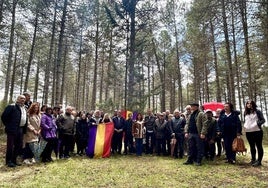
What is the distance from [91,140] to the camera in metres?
10.2

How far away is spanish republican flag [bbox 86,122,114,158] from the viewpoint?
32.9 feet

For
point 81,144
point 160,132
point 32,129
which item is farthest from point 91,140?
point 32,129

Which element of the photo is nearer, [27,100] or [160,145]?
[27,100]

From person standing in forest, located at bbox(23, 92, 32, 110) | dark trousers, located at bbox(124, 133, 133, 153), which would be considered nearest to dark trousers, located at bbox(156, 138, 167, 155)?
dark trousers, located at bbox(124, 133, 133, 153)

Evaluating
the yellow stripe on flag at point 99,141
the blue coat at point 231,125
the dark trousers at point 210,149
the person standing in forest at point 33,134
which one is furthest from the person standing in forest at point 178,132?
the person standing in forest at point 33,134

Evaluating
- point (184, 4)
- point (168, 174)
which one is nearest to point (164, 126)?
point (168, 174)

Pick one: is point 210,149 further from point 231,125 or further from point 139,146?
point 139,146

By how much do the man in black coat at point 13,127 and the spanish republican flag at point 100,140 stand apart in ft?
9.75

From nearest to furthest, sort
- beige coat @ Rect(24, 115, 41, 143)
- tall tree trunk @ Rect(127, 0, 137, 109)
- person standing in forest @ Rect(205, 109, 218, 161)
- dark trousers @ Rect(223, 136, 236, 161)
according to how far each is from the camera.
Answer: beige coat @ Rect(24, 115, 41, 143), dark trousers @ Rect(223, 136, 236, 161), person standing in forest @ Rect(205, 109, 218, 161), tall tree trunk @ Rect(127, 0, 137, 109)

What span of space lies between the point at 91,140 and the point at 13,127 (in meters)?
3.42

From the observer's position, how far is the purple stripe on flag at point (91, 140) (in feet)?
32.8

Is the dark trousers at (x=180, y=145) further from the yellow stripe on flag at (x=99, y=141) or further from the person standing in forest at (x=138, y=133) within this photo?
the yellow stripe on flag at (x=99, y=141)

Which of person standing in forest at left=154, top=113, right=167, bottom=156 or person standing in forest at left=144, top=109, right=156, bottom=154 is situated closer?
person standing in forest at left=154, top=113, right=167, bottom=156

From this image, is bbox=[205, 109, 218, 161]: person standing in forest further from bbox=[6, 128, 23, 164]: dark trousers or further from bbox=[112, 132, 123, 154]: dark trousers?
bbox=[6, 128, 23, 164]: dark trousers
